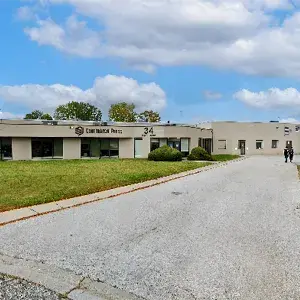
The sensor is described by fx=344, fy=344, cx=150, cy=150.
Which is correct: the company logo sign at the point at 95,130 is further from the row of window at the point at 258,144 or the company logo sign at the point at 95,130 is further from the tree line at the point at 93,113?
the tree line at the point at 93,113

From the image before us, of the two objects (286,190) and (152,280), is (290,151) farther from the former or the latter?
(152,280)

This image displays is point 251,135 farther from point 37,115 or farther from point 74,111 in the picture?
point 37,115

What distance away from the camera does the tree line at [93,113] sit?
7788cm

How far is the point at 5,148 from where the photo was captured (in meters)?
34.6

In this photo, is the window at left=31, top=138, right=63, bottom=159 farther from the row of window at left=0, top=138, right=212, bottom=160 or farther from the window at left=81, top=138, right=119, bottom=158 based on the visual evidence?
the window at left=81, top=138, right=119, bottom=158

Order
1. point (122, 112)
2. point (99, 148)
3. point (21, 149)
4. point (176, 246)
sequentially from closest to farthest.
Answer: point (176, 246) → point (21, 149) → point (99, 148) → point (122, 112)

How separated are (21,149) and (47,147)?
2693 mm

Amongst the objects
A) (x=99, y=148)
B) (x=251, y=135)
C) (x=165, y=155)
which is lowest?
(x=165, y=155)

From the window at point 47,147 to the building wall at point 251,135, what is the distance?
27791 mm

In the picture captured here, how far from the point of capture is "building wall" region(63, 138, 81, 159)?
37.2m

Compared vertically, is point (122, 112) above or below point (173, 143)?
above

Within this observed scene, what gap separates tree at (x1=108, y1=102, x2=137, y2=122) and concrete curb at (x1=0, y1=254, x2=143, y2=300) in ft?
236

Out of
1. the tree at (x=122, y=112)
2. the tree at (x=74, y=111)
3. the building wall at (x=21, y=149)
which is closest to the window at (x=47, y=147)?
the building wall at (x=21, y=149)

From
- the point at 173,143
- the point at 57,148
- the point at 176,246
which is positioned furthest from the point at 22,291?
the point at 173,143
